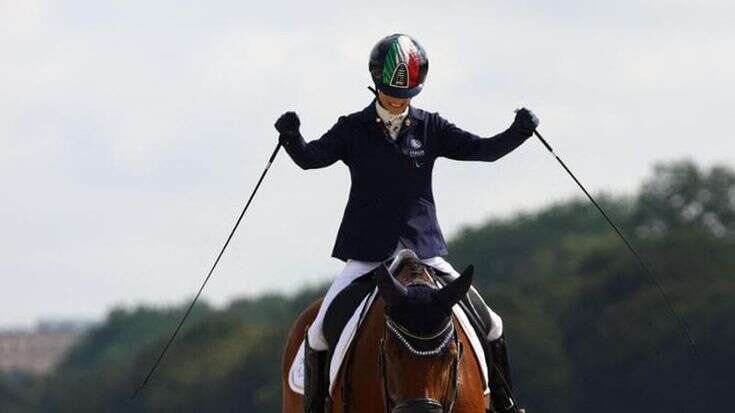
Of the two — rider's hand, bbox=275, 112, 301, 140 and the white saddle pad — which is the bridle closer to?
the white saddle pad

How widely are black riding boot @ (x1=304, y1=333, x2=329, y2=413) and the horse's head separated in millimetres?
1802

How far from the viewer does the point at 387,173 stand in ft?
65.8

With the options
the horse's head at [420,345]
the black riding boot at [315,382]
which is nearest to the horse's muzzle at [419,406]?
the horse's head at [420,345]

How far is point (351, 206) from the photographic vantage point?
20.3m

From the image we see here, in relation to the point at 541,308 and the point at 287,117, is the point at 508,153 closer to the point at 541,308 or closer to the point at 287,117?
the point at 287,117

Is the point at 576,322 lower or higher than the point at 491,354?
higher

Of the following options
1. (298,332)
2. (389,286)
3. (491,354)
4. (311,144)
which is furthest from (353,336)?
(298,332)

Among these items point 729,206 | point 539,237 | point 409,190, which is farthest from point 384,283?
point 539,237

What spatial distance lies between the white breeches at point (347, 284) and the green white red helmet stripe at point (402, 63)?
1414 millimetres

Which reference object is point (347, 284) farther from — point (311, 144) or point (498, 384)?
point (498, 384)

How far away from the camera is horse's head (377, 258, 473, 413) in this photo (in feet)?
58.7

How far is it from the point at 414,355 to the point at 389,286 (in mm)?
549

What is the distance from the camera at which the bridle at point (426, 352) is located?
17.9 m

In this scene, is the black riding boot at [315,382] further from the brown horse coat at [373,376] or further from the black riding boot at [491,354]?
the black riding boot at [491,354]
